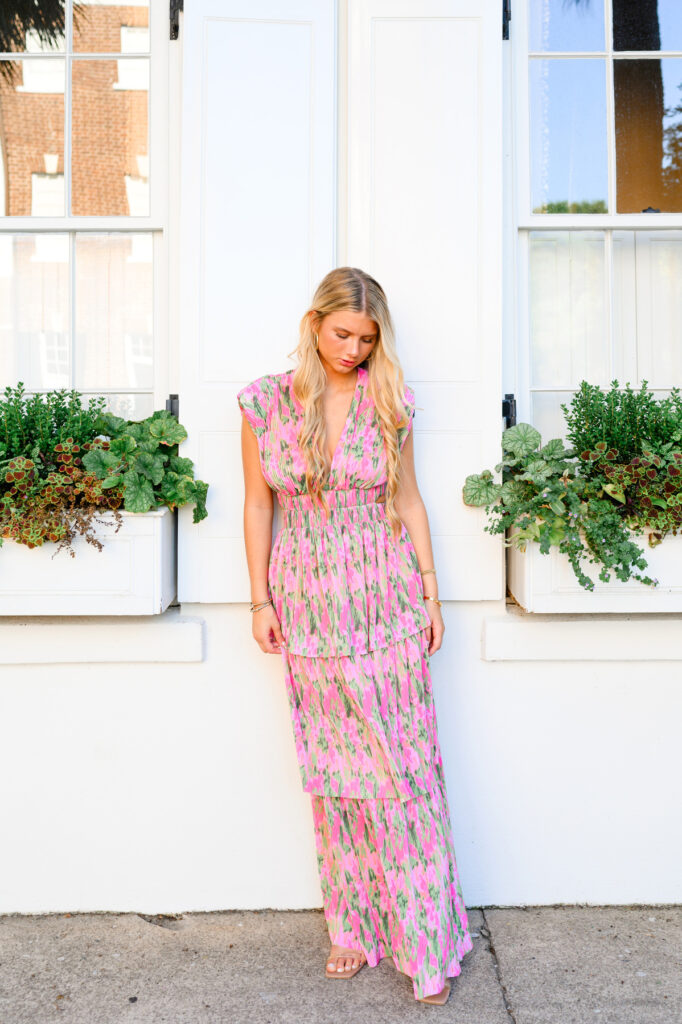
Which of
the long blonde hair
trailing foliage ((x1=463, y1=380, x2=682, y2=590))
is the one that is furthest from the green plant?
the long blonde hair

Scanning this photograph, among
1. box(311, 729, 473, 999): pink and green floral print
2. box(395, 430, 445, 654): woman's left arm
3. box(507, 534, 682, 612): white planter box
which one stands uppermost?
box(395, 430, 445, 654): woman's left arm

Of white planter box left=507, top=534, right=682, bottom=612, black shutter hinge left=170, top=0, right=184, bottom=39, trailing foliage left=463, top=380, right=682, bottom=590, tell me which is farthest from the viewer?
black shutter hinge left=170, top=0, right=184, bottom=39

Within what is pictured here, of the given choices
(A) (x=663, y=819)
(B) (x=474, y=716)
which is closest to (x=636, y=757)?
A: (A) (x=663, y=819)

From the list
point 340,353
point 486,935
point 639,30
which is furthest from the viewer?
point 639,30

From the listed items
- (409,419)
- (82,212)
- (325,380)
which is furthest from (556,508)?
(82,212)

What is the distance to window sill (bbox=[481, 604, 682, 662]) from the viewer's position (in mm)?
2775

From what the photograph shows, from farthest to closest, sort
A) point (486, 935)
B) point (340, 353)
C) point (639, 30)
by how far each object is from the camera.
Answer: point (639, 30) → point (486, 935) → point (340, 353)

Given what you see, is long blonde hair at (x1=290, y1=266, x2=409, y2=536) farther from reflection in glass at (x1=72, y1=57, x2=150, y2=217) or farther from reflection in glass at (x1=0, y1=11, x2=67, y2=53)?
reflection in glass at (x1=0, y1=11, x2=67, y2=53)

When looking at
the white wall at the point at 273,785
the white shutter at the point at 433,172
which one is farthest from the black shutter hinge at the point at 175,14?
the white wall at the point at 273,785

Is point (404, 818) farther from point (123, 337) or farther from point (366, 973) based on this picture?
point (123, 337)

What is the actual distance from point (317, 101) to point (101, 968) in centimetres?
272

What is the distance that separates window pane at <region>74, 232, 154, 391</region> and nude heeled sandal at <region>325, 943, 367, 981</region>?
193cm

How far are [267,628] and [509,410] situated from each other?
1.12 metres

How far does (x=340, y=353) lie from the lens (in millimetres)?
2418
